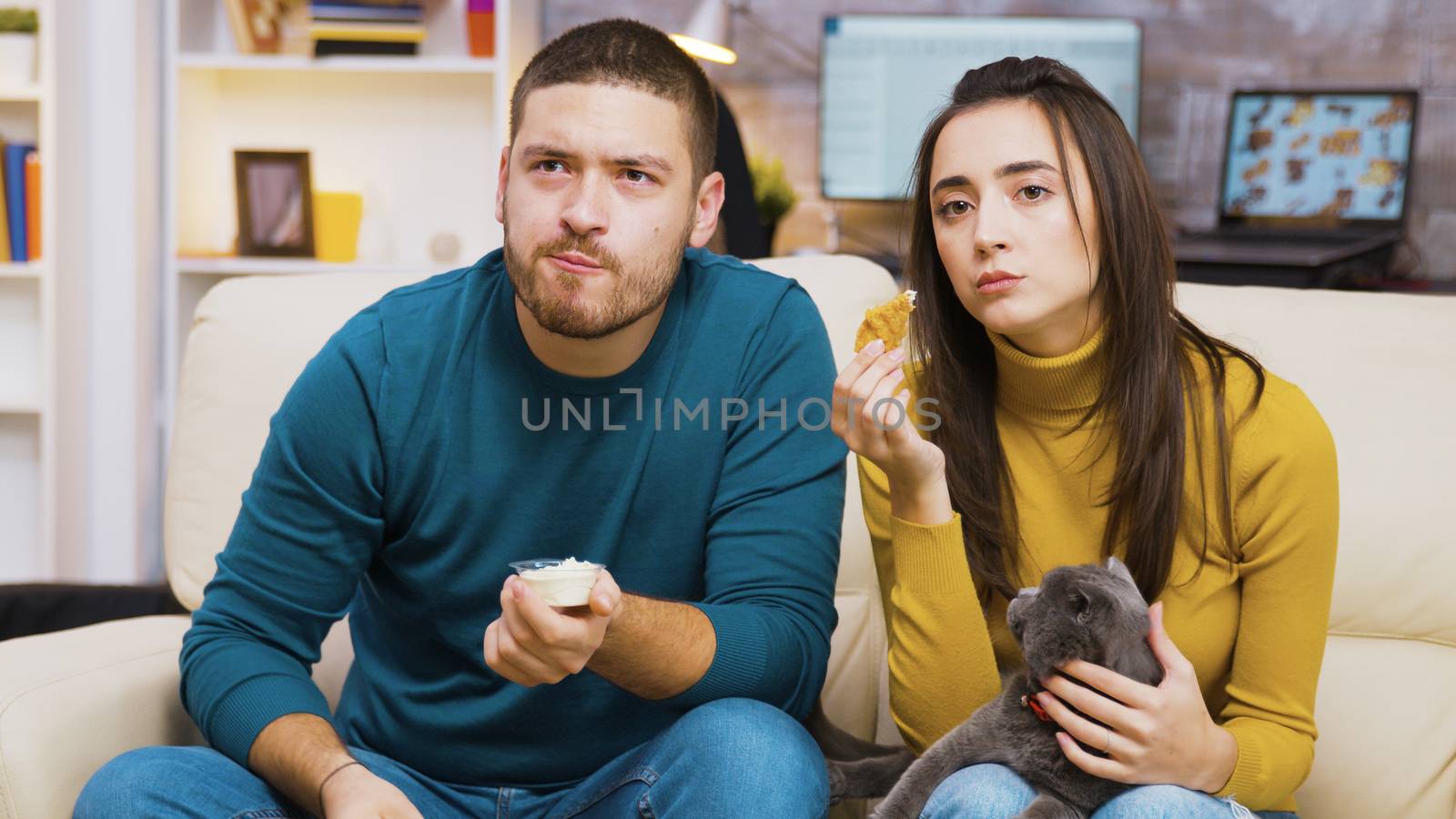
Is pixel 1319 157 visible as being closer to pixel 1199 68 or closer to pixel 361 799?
pixel 1199 68

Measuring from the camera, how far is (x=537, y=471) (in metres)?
1.46

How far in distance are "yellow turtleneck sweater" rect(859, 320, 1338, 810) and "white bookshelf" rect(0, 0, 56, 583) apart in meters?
2.62

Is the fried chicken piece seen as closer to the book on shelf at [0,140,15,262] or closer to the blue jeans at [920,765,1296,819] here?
the blue jeans at [920,765,1296,819]

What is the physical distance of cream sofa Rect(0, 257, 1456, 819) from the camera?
4.90 ft

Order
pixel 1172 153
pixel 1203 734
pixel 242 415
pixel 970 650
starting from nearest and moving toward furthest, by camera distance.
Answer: pixel 1203 734
pixel 970 650
pixel 242 415
pixel 1172 153

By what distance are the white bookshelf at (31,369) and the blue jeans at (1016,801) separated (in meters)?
2.83

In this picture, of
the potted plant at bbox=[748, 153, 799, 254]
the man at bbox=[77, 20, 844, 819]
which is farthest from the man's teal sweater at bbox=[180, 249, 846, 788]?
the potted plant at bbox=[748, 153, 799, 254]

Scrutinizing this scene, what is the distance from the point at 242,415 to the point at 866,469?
935 mm

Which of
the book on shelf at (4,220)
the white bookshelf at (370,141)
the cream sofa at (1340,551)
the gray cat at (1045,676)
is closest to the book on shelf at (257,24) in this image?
the white bookshelf at (370,141)

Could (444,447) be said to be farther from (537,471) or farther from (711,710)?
(711,710)

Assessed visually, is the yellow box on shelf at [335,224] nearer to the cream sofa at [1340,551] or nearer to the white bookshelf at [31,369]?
→ the white bookshelf at [31,369]

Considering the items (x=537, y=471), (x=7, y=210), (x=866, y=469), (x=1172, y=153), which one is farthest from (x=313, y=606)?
(x=1172, y=153)

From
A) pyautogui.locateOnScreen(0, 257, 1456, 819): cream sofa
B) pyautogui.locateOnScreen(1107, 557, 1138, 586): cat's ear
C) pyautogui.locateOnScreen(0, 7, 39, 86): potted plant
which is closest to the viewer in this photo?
pyautogui.locateOnScreen(1107, 557, 1138, 586): cat's ear

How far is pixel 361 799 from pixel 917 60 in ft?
9.26
